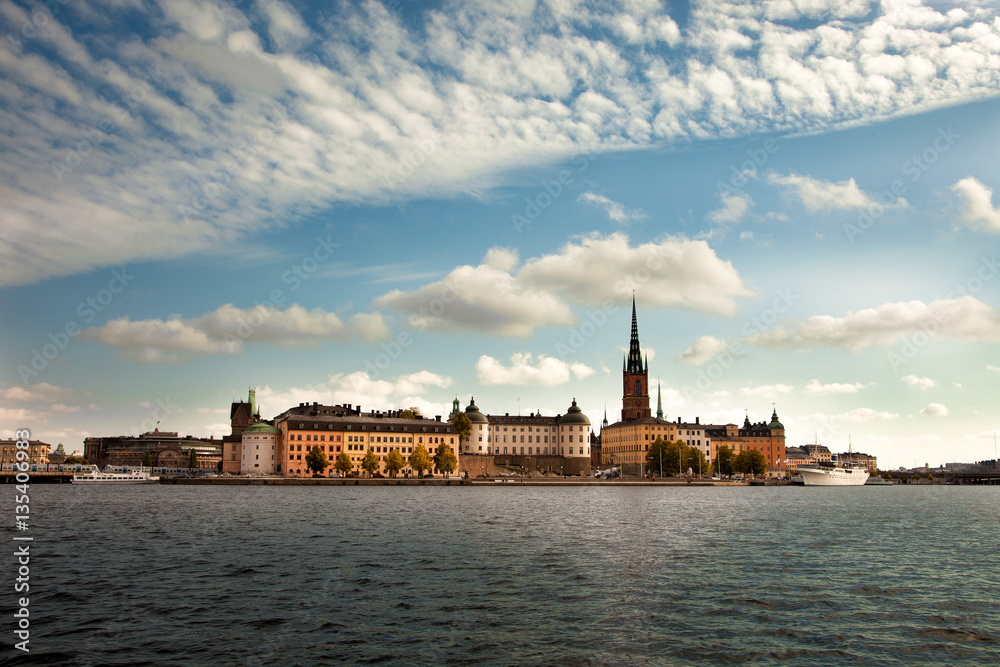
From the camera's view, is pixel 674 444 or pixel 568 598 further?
pixel 674 444

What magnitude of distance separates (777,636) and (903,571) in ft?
47.1

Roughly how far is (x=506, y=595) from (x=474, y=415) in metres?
144

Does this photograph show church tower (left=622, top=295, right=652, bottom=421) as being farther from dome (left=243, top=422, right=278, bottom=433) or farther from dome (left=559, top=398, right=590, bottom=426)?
dome (left=243, top=422, right=278, bottom=433)

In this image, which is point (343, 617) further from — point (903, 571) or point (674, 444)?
point (674, 444)

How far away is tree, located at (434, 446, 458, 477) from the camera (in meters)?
135

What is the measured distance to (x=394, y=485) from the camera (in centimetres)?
11888

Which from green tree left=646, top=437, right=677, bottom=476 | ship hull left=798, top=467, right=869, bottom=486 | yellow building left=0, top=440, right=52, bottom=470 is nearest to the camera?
green tree left=646, top=437, right=677, bottom=476

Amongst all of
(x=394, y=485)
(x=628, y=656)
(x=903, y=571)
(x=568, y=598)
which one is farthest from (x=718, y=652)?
(x=394, y=485)

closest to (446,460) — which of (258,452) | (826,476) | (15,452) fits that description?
(258,452)

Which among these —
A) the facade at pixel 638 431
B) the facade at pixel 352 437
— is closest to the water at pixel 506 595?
the facade at pixel 352 437

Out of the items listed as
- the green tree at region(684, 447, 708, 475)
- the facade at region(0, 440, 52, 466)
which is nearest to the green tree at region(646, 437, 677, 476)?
the green tree at region(684, 447, 708, 475)

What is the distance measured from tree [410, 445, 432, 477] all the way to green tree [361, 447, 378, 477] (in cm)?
639

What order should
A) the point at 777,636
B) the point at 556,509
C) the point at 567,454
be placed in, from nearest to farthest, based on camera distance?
the point at 777,636 → the point at 556,509 → the point at 567,454

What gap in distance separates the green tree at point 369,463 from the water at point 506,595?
8276cm
